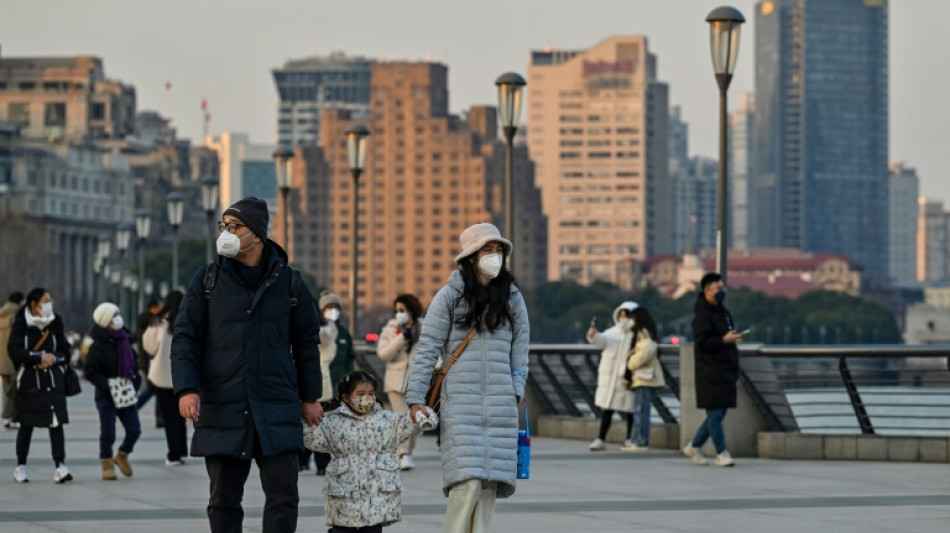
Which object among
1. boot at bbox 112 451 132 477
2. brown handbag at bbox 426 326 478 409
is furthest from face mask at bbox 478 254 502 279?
boot at bbox 112 451 132 477

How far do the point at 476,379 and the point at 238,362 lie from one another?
1526mm

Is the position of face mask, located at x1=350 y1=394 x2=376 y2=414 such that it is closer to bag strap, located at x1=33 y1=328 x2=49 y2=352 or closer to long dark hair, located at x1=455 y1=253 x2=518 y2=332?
long dark hair, located at x1=455 y1=253 x2=518 y2=332

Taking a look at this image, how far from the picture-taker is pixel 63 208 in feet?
633

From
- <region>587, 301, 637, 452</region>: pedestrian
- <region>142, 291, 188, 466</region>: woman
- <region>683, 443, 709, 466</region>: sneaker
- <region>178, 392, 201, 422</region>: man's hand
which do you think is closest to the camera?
<region>178, 392, 201, 422</region>: man's hand

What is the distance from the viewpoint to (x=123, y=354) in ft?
66.7

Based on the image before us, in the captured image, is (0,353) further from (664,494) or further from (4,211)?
(4,211)

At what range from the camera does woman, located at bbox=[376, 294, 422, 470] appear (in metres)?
20.9

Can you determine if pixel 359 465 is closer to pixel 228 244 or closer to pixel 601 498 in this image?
pixel 228 244

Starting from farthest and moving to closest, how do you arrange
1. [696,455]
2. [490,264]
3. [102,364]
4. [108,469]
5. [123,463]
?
1. [696,455]
2. [123,463]
3. [102,364]
4. [108,469]
5. [490,264]

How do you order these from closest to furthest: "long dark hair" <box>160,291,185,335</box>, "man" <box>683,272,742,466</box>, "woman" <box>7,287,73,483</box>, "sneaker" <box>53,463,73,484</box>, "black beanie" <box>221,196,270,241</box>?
"black beanie" <box>221,196,270,241</box> → "woman" <box>7,287,73,483</box> → "sneaker" <box>53,463,73,484</box> → "man" <box>683,272,742,466</box> → "long dark hair" <box>160,291,185,335</box>

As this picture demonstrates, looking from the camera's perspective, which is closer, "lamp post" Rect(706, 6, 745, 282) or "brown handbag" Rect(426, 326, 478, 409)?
"brown handbag" Rect(426, 326, 478, 409)

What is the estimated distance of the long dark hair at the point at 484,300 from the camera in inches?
478

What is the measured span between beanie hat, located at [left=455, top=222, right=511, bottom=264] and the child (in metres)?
0.88

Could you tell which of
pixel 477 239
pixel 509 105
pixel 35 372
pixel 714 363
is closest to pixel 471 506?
pixel 477 239
